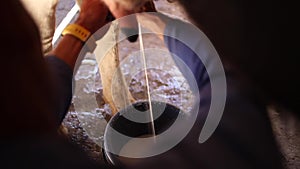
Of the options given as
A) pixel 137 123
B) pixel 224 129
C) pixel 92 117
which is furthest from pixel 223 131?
pixel 92 117

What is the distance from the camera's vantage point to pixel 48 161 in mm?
234

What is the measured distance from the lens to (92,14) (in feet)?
1.61

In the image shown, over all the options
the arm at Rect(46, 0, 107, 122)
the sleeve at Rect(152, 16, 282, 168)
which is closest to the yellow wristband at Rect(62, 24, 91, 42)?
the arm at Rect(46, 0, 107, 122)

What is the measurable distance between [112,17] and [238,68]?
20 cm

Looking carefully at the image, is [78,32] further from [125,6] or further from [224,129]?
[224,129]

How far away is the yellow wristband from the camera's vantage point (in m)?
0.48

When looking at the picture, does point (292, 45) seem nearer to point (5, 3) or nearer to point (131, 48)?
point (5, 3)

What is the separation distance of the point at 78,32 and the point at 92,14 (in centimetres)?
3

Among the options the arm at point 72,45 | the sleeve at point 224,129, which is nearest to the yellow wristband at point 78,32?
the arm at point 72,45

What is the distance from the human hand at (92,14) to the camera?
49 centimetres

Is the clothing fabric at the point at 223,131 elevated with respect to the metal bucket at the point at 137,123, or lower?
elevated

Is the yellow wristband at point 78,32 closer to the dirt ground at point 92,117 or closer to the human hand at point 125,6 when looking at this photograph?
the human hand at point 125,6

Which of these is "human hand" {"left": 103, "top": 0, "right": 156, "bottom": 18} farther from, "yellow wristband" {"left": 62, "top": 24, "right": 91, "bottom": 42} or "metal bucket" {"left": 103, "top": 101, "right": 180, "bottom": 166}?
"metal bucket" {"left": 103, "top": 101, "right": 180, "bottom": 166}

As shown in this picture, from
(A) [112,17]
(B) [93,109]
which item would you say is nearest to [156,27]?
(A) [112,17]
